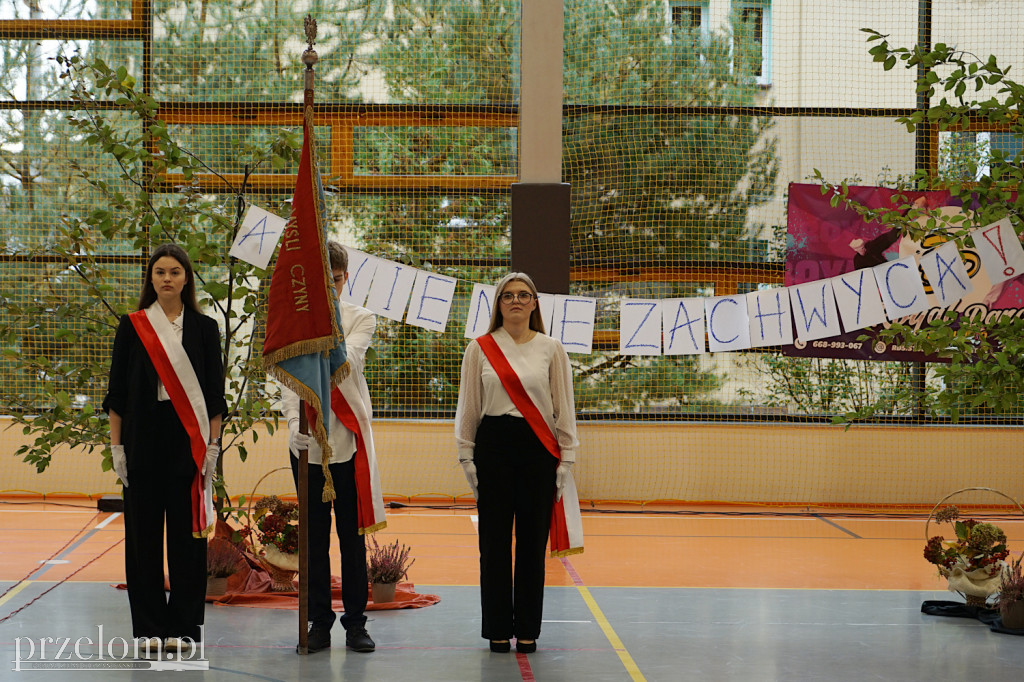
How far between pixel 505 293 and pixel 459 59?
530cm

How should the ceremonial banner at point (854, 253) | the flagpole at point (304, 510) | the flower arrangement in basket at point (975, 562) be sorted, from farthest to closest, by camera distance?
the ceremonial banner at point (854, 253) → the flower arrangement in basket at point (975, 562) → the flagpole at point (304, 510)

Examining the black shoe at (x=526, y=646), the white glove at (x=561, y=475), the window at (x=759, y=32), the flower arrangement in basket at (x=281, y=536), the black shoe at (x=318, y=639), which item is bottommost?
the black shoe at (x=526, y=646)

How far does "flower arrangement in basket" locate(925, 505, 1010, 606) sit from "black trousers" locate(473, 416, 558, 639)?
2.03 meters

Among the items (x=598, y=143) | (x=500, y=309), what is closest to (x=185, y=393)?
(x=500, y=309)

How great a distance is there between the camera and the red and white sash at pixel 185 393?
12.8 feet

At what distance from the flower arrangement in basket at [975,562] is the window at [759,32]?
16.7 feet

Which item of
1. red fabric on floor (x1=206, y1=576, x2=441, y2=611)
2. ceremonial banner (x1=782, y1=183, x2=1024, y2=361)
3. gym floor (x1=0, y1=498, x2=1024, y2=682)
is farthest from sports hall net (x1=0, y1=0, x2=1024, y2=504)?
red fabric on floor (x1=206, y1=576, x2=441, y2=611)

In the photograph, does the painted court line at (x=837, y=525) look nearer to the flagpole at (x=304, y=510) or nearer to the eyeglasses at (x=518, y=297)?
the eyeglasses at (x=518, y=297)

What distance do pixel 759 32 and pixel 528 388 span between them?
6.02 m

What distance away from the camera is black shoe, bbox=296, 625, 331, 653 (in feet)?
13.4

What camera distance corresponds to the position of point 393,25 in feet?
29.5

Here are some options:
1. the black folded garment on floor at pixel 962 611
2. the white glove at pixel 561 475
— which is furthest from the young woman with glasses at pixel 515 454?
the black folded garment on floor at pixel 962 611

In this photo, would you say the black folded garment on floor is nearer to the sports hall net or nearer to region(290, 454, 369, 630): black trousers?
region(290, 454, 369, 630): black trousers

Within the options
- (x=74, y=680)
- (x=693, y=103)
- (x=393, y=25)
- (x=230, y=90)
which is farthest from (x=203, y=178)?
(x=74, y=680)
